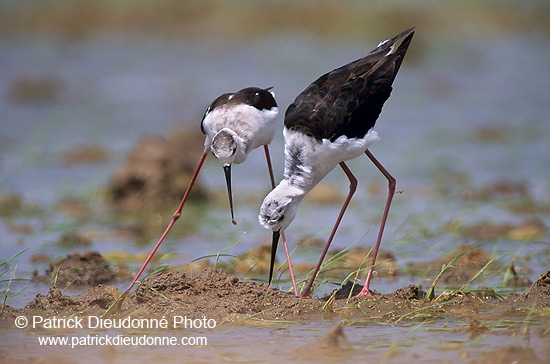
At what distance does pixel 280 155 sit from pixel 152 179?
2.77 meters

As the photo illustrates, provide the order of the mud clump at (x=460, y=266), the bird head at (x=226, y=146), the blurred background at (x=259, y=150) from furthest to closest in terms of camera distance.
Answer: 1. the blurred background at (x=259, y=150)
2. the mud clump at (x=460, y=266)
3. the bird head at (x=226, y=146)

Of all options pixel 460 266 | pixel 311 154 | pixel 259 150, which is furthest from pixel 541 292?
pixel 259 150

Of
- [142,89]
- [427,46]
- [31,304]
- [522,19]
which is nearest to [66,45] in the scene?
[142,89]

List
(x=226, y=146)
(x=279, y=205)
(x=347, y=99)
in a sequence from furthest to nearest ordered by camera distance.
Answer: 1. (x=226, y=146)
2. (x=347, y=99)
3. (x=279, y=205)

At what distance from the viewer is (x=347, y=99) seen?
5707 millimetres

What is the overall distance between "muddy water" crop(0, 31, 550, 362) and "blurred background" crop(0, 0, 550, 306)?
0.04m

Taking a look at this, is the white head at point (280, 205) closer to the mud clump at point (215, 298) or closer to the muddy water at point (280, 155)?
the mud clump at point (215, 298)

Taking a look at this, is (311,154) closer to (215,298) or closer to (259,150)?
(215,298)

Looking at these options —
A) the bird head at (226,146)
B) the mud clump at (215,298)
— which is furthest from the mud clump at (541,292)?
the bird head at (226,146)

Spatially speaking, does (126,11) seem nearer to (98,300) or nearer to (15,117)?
(15,117)

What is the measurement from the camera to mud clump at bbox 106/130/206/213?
9062 mm

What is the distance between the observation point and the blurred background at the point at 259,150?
312 inches

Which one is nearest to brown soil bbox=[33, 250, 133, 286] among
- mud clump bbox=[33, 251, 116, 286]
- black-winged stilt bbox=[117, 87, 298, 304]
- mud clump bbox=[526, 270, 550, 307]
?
mud clump bbox=[33, 251, 116, 286]

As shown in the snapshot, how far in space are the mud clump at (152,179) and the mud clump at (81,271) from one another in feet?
8.74
